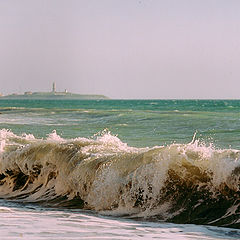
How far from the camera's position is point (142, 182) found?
345 inches

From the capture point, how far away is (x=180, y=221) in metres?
7.79

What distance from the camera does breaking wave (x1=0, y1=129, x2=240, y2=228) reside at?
7.98 metres

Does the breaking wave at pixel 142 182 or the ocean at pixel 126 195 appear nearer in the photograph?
the ocean at pixel 126 195

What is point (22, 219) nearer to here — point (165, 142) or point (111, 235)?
point (111, 235)

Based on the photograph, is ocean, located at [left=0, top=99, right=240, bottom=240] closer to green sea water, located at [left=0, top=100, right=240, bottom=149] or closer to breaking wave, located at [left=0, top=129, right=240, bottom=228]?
breaking wave, located at [left=0, top=129, right=240, bottom=228]

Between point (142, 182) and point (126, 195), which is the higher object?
point (142, 182)

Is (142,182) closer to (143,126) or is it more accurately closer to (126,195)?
(126,195)

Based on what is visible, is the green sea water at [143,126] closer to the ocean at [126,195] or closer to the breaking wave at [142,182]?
the breaking wave at [142,182]

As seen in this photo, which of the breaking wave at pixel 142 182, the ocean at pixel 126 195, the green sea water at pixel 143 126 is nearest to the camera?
the ocean at pixel 126 195

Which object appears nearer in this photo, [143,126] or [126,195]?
[126,195]

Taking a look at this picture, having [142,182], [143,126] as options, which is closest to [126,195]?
[142,182]

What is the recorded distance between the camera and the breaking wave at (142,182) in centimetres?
798

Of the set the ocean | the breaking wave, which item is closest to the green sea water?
the breaking wave

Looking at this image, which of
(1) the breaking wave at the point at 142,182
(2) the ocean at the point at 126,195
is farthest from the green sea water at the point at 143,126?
(2) the ocean at the point at 126,195
